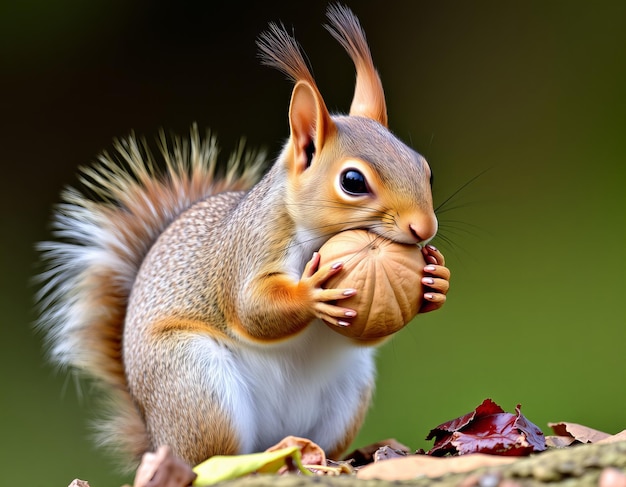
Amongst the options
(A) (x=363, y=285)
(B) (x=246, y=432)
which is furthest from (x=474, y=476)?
(B) (x=246, y=432)

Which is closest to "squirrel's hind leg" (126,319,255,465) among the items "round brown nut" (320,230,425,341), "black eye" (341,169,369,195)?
"round brown nut" (320,230,425,341)

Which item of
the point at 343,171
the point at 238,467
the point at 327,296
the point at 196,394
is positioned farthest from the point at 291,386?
the point at 238,467

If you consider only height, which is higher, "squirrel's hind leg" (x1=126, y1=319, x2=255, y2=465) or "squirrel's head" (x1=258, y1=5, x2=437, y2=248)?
"squirrel's head" (x1=258, y1=5, x2=437, y2=248)

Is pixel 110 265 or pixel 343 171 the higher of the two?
pixel 343 171

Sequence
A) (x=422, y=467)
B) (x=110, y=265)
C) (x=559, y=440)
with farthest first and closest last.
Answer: (x=110, y=265)
(x=559, y=440)
(x=422, y=467)

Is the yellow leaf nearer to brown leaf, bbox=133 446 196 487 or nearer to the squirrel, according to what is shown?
brown leaf, bbox=133 446 196 487

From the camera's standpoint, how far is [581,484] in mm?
746

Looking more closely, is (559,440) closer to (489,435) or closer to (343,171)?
(489,435)

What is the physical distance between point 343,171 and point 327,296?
0.60 feet

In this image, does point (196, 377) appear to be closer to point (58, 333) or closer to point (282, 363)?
point (282, 363)

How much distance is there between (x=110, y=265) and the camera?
68.5 inches

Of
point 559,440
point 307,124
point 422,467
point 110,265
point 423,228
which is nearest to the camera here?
point 422,467

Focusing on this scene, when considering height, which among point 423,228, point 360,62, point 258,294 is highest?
point 360,62

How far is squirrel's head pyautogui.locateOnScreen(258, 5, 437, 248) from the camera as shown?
1.17 metres
